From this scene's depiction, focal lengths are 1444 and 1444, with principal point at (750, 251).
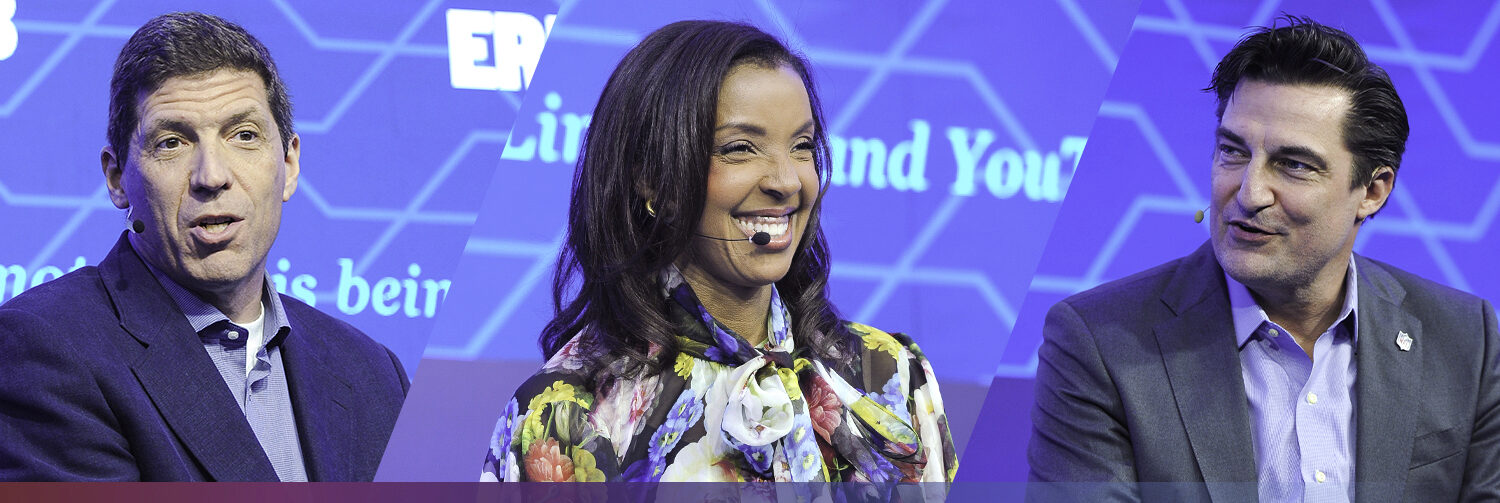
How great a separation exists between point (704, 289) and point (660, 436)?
0.27 meters

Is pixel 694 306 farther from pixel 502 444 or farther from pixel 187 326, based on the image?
pixel 187 326

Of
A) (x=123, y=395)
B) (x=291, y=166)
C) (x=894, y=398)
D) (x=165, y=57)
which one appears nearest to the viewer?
(x=894, y=398)

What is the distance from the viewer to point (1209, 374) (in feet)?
9.59

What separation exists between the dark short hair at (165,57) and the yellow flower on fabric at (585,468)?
4.21 feet

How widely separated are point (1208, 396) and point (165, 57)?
7.32 ft

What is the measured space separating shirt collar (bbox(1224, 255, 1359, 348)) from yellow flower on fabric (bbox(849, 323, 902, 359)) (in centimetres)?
80

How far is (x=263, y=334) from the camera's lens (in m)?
2.99

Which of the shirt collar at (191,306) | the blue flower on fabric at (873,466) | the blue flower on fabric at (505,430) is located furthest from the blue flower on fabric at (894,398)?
the shirt collar at (191,306)

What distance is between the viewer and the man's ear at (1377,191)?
3127 mm

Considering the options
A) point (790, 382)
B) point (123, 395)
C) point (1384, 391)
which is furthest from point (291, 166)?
point (1384, 391)

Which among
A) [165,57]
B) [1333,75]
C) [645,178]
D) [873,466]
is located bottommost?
[873,466]

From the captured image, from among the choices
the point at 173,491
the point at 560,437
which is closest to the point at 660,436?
the point at 560,437

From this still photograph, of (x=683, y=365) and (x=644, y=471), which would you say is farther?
(x=683, y=365)

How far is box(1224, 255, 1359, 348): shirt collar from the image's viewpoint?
2.98 metres
